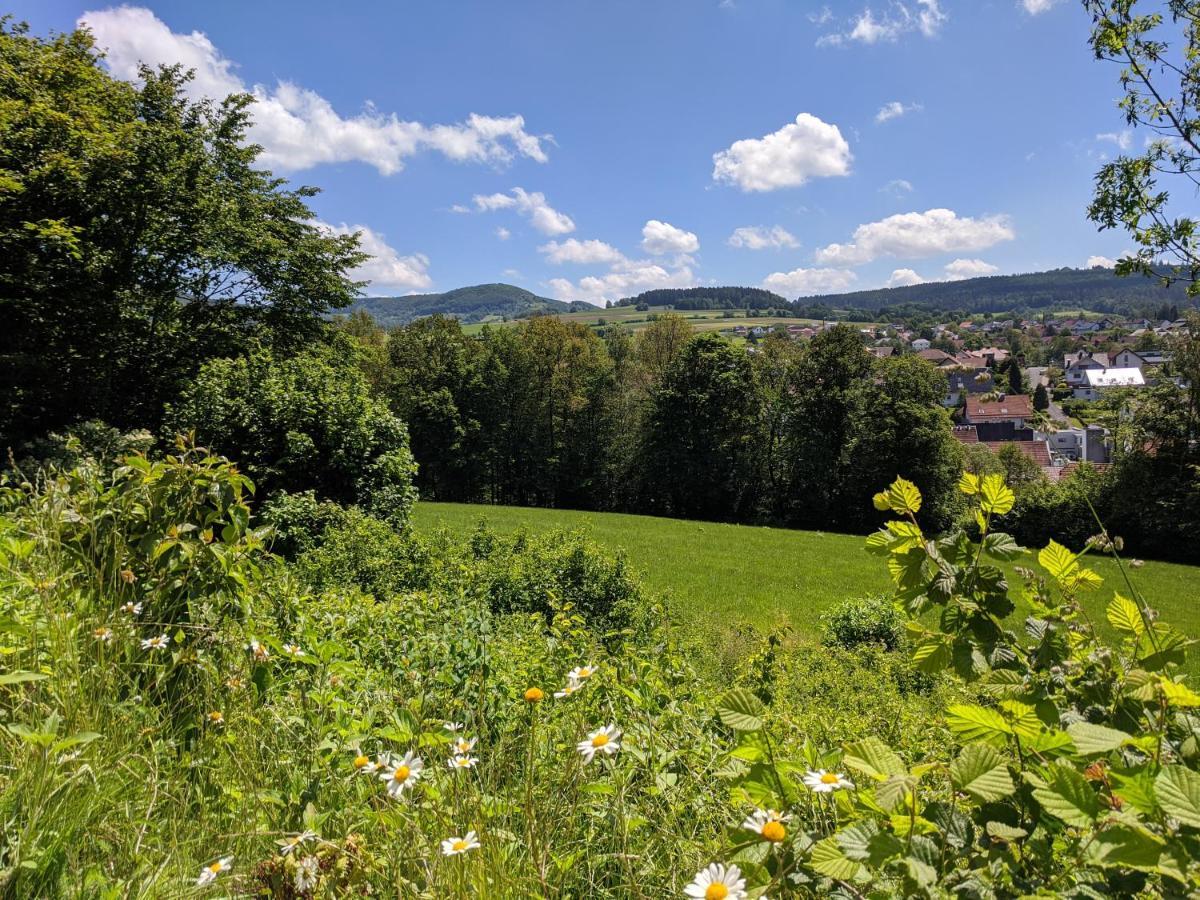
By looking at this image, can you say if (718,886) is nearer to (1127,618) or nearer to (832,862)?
(832,862)

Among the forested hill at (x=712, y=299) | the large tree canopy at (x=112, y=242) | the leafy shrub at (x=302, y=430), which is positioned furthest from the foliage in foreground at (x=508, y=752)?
the forested hill at (x=712, y=299)

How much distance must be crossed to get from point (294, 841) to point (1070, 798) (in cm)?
158

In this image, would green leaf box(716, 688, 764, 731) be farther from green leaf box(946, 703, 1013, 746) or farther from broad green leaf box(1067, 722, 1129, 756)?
broad green leaf box(1067, 722, 1129, 756)

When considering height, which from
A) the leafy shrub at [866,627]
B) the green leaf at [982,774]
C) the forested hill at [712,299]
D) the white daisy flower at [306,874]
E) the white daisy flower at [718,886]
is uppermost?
the forested hill at [712,299]

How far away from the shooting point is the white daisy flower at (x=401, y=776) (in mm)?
1378

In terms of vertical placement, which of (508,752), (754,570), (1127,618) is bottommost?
(754,570)

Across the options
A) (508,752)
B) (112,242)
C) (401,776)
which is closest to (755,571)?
(508,752)

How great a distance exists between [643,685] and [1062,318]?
668 ft

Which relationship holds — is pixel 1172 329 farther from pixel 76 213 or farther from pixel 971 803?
pixel 76 213

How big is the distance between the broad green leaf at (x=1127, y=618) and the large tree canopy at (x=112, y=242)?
1483 cm

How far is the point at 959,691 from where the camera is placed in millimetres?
5520

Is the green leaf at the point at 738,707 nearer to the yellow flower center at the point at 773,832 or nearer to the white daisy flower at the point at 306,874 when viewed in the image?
the yellow flower center at the point at 773,832

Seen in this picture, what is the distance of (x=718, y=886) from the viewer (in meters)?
0.96

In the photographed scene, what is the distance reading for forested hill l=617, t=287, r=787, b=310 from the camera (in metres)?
175
